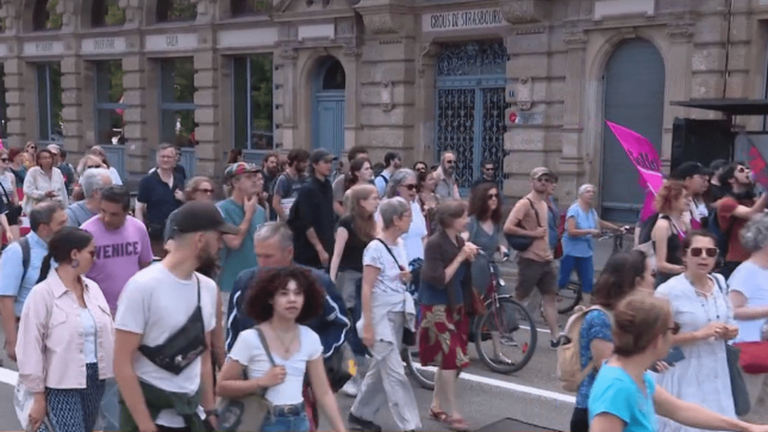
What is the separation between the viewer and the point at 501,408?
7.21m

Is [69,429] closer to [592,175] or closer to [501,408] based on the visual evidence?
[501,408]

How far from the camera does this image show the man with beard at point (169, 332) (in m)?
3.91

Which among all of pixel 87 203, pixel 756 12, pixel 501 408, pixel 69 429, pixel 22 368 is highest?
pixel 756 12

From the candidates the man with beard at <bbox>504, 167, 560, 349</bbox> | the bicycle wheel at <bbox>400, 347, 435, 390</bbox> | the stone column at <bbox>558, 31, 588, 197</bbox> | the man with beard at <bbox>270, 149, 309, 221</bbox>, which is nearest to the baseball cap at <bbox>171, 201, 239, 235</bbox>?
the bicycle wheel at <bbox>400, 347, 435, 390</bbox>

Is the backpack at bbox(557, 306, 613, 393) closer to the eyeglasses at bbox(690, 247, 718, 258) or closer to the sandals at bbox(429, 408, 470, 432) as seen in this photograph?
the eyeglasses at bbox(690, 247, 718, 258)

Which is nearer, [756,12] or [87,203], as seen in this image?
[87,203]

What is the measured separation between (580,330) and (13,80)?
27606mm

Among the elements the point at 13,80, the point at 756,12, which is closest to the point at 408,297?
the point at 756,12

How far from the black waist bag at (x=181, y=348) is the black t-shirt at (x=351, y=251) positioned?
3.16 m

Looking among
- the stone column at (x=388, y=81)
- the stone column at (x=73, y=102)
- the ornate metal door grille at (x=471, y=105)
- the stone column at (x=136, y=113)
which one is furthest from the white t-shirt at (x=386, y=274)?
the stone column at (x=73, y=102)

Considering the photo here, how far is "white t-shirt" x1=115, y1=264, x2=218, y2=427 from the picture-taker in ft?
12.8

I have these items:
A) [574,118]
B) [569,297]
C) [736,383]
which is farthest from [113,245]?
[574,118]

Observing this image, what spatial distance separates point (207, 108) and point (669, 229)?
17.6 metres

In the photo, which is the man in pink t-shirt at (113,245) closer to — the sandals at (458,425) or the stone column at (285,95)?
the sandals at (458,425)
